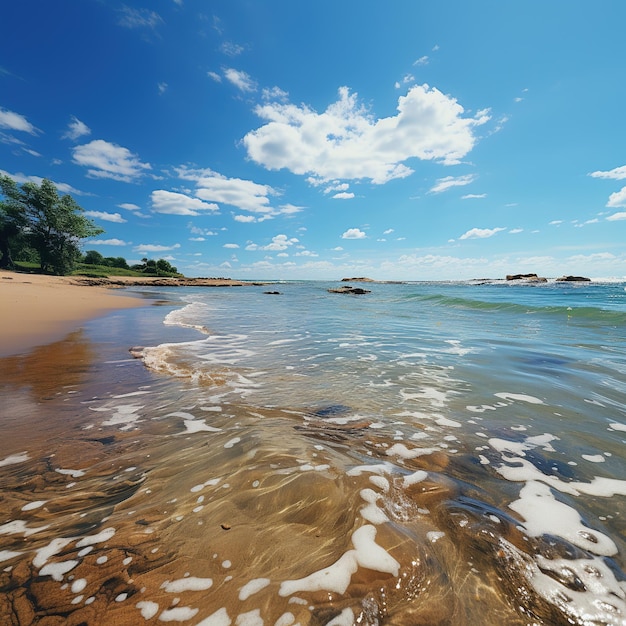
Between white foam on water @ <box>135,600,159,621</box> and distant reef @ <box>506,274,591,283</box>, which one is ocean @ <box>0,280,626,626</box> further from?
distant reef @ <box>506,274,591,283</box>

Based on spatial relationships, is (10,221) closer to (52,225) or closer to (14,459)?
(52,225)

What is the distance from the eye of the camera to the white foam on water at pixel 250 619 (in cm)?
134

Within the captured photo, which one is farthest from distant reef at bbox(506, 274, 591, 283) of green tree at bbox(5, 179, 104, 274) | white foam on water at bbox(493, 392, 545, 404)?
green tree at bbox(5, 179, 104, 274)

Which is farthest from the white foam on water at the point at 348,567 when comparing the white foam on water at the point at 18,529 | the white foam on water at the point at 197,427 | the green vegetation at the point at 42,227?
the green vegetation at the point at 42,227

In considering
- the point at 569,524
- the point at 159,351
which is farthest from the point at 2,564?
the point at 159,351

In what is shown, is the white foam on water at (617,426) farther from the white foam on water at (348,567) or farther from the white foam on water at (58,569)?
the white foam on water at (58,569)

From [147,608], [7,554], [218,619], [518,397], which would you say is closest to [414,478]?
[218,619]

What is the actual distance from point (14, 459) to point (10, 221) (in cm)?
4728

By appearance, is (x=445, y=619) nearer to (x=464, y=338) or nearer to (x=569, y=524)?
(x=569, y=524)

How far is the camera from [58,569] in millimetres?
1560

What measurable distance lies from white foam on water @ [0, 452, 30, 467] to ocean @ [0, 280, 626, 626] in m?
0.04

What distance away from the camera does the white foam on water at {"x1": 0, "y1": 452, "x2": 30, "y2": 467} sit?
102 inches

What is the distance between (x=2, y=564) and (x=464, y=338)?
10.5m

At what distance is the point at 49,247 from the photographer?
3525 centimetres
